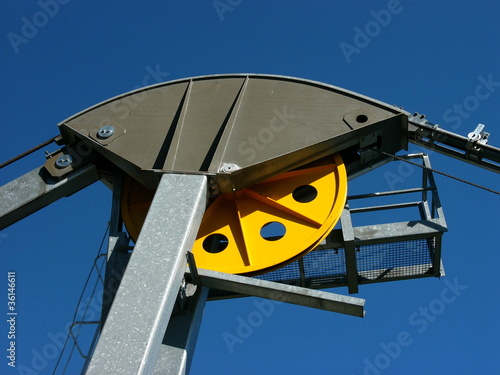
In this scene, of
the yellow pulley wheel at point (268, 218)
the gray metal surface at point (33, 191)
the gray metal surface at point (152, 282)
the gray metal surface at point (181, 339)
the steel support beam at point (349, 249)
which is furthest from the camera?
the steel support beam at point (349, 249)

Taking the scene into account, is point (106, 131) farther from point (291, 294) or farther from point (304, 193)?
point (291, 294)

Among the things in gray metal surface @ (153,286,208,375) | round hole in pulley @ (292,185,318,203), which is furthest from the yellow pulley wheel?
gray metal surface @ (153,286,208,375)

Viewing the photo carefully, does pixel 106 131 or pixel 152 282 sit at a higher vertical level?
pixel 106 131

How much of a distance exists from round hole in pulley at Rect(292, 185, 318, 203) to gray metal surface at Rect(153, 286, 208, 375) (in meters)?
1.77

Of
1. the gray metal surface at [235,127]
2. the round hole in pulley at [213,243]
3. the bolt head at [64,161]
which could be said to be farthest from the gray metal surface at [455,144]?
the bolt head at [64,161]

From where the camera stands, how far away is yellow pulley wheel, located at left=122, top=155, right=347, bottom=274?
25.3 ft

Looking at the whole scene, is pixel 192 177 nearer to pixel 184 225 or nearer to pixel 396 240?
pixel 184 225

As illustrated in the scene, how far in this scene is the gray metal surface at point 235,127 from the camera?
26.4ft

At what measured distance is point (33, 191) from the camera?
8.52 metres

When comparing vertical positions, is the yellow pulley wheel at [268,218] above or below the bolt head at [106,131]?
below

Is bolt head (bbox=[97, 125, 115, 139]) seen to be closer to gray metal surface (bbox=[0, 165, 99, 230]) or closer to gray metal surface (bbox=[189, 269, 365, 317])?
gray metal surface (bbox=[0, 165, 99, 230])

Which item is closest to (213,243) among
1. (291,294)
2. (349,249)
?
(349,249)

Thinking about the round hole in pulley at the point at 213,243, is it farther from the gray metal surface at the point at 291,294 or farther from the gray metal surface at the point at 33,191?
the gray metal surface at the point at 33,191

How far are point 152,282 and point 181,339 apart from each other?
961 mm
